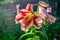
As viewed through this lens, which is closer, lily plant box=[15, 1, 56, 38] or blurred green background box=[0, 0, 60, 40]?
lily plant box=[15, 1, 56, 38]

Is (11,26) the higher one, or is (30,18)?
(30,18)

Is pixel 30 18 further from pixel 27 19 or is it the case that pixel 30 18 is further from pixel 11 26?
pixel 11 26

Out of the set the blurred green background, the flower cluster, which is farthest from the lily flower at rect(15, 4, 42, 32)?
the blurred green background

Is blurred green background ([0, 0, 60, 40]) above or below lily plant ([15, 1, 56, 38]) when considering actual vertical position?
below

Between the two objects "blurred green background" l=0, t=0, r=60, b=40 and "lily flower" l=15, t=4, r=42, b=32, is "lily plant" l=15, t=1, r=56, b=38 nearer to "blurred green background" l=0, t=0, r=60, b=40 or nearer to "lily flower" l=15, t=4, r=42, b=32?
"lily flower" l=15, t=4, r=42, b=32

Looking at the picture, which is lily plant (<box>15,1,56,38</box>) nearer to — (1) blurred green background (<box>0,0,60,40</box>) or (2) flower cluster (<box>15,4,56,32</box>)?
(2) flower cluster (<box>15,4,56,32</box>)

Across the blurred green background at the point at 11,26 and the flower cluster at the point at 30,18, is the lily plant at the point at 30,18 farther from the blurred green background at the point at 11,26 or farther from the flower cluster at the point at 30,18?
the blurred green background at the point at 11,26

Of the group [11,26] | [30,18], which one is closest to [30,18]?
[30,18]

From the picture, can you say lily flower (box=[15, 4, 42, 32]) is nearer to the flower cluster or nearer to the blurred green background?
the flower cluster

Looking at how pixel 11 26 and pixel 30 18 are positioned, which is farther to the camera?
pixel 11 26

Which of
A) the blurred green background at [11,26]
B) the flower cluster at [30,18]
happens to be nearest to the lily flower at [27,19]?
the flower cluster at [30,18]

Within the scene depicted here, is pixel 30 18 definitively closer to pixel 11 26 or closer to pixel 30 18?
pixel 30 18

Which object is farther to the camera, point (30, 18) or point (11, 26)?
point (11, 26)

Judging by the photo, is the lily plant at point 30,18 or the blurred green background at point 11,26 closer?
the lily plant at point 30,18
